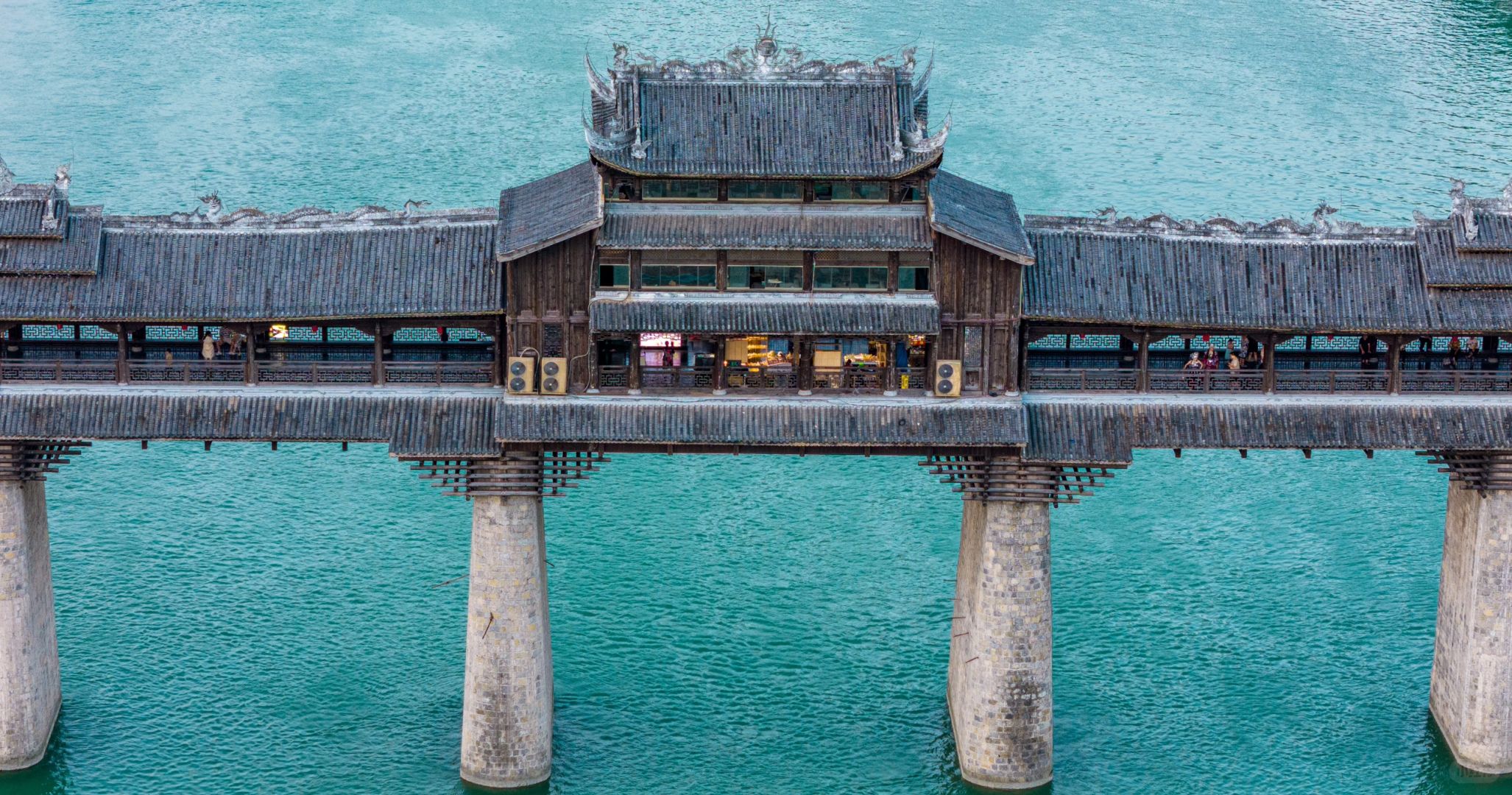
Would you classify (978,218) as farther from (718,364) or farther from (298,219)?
(298,219)

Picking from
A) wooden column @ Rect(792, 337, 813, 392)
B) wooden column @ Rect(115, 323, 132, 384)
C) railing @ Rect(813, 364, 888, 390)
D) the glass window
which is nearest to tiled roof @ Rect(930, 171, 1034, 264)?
the glass window

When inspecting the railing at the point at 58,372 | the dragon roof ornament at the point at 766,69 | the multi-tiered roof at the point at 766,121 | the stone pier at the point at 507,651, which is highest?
the dragon roof ornament at the point at 766,69

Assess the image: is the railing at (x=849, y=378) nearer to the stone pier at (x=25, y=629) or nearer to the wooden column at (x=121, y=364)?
the wooden column at (x=121, y=364)

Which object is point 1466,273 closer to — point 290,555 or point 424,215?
point 424,215

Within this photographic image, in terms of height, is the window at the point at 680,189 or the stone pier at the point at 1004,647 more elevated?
the window at the point at 680,189

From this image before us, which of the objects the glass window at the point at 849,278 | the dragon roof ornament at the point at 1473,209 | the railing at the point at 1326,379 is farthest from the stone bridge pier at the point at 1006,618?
the dragon roof ornament at the point at 1473,209

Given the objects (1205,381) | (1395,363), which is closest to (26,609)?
(1205,381)
